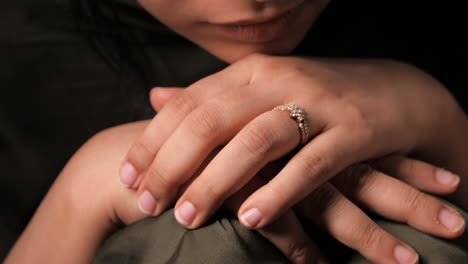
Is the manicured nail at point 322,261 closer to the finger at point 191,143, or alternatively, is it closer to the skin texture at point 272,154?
the skin texture at point 272,154

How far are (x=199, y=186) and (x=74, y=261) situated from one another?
0.28 meters

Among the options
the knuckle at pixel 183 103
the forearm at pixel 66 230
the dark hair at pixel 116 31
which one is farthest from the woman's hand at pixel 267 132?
the dark hair at pixel 116 31

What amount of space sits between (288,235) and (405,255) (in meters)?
0.15

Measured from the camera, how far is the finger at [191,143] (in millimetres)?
710

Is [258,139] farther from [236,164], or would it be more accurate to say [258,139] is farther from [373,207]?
[373,207]

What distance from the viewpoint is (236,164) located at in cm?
69

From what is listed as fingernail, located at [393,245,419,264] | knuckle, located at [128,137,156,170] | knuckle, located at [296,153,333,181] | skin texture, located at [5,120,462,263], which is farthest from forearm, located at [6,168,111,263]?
fingernail, located at [393,245,419,264]

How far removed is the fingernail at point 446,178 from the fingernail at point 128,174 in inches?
17.7

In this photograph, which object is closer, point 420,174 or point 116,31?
point 420,174

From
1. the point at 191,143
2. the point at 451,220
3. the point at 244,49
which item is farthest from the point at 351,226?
the point at 244,49

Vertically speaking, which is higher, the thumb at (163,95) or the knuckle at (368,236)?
the thumb at (163,95)

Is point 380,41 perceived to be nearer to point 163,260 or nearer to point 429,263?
point 429,263

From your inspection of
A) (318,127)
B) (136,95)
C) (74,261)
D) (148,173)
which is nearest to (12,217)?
(136,95)

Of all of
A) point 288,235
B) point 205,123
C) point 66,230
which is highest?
point 205,123
